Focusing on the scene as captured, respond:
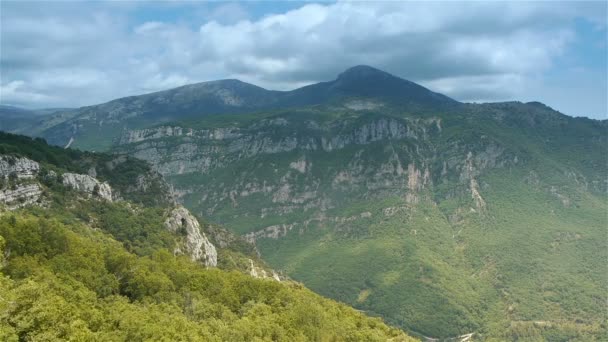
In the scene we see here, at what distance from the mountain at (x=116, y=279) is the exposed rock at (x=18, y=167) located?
295 mm

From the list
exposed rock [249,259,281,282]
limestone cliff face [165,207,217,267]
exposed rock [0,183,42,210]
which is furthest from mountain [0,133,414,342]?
exposed rock [249,259,281,282]

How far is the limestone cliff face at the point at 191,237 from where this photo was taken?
491 ft

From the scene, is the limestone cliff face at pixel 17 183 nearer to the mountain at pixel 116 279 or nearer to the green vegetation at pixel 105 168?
the mountain at pixel 116 279

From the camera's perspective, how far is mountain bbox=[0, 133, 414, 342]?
62.1m

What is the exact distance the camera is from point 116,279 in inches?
3452

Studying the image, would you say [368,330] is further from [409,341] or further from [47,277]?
[47,277]

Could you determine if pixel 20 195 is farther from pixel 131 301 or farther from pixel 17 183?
pixel 131 301

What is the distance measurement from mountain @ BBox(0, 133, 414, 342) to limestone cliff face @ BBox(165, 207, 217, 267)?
0.37 m

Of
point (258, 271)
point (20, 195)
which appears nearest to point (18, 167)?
point (20, 195)

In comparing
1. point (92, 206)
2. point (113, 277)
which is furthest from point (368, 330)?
point (92, 206)

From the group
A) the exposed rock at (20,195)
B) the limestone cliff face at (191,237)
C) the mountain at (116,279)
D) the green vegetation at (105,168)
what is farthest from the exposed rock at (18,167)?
Result: the limestone cliff face at (191,237)

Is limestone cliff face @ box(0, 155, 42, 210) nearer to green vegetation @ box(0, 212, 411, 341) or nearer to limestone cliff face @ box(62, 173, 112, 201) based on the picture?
limestone cliff face @ box(62, 173, 112, 201)

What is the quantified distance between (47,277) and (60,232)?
784 inches

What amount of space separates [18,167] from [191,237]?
49340 millimetres
